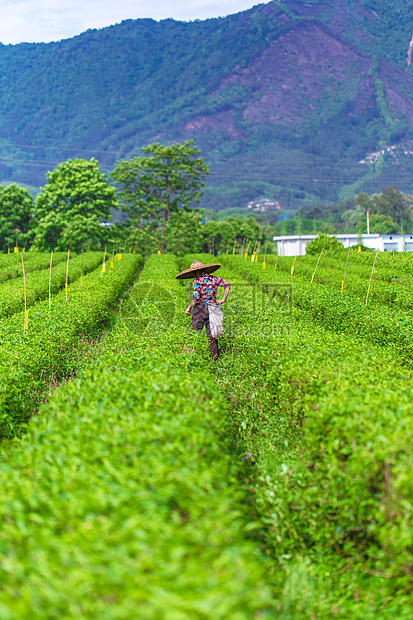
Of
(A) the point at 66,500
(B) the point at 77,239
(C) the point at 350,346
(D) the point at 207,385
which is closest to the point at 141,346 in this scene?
(D) the point at 207,385

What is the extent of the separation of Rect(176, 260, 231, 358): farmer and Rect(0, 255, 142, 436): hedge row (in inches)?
101

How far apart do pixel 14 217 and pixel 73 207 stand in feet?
21.2

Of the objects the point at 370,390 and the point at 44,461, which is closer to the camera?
the point at 44,461

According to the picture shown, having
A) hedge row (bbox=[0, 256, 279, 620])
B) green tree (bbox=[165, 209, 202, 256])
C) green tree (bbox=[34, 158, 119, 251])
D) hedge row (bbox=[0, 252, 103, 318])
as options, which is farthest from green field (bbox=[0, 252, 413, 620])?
green tree (bbox=[165, 209, 202, 256])

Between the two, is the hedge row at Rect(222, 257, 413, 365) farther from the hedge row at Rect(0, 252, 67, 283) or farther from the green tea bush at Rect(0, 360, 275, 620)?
the hedge row at Rect(0, 252, 67, 283)

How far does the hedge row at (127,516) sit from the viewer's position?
2246mm

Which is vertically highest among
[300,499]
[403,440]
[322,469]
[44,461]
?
[403,440]

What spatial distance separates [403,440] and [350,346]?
11.6ft

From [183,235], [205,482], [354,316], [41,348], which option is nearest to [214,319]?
[41,348]

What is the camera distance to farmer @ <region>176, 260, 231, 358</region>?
29.5 ft

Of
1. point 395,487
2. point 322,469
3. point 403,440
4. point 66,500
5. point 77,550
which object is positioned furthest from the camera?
point 322,469

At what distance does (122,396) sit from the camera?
4.73m

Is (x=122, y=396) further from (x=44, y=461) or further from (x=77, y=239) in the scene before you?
(x=77, y=239)

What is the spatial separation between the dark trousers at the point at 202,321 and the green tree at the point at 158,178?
3888cm
